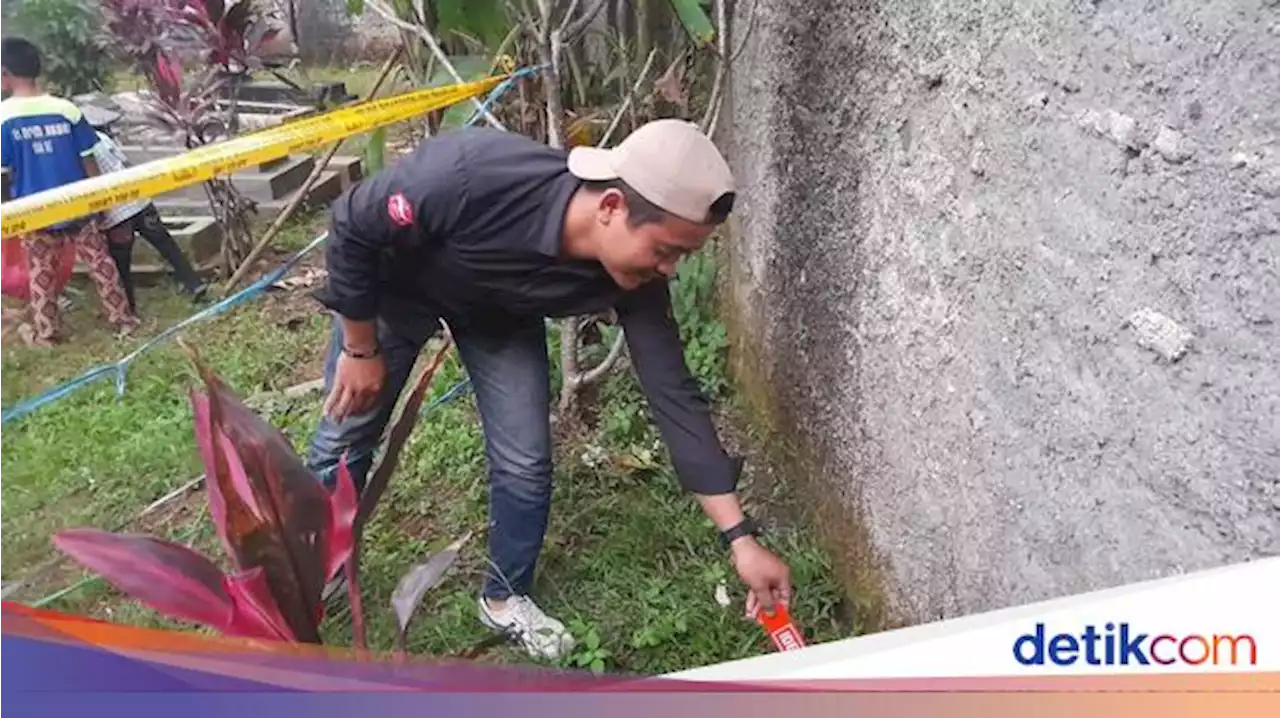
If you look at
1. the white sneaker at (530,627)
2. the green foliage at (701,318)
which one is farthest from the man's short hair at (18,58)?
the white sneaker at (530,627)

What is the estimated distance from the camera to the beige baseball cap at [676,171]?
1937 mm

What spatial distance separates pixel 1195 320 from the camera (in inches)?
55.7

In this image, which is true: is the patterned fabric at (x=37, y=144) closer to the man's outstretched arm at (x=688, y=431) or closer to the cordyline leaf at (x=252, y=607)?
the man's outstretched arm at (x=688, y=431)

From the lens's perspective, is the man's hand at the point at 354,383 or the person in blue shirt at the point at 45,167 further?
the person in blue shirt at the point at 45,167

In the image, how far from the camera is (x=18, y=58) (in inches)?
198

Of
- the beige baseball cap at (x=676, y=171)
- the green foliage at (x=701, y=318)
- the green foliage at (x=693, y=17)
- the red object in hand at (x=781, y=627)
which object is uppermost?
the green foliage at (x=693, y=17)

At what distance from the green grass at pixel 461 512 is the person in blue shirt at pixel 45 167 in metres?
0.52

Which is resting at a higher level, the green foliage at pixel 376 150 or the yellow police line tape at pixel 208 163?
the yellow police line tape at pixel 208 163

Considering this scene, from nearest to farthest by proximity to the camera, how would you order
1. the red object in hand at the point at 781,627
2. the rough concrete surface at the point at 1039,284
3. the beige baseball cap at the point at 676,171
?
the rough concrete surface at the point at 1039,284 < the beige baseball cap at the point at 676,171 < the red object in hand at the point at 781,627

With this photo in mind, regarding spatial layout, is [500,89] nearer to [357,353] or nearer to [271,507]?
[357,353]

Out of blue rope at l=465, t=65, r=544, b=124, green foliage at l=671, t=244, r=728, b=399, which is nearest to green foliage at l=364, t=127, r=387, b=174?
blue rope at l=465, t=65, r=544, b=124

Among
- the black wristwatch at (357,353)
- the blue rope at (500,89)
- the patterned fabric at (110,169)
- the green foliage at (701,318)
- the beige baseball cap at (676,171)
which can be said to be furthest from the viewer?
the patterned fabric at (110,169)

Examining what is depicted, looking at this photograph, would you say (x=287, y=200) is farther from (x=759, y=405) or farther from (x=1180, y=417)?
(x=1180, y=417)

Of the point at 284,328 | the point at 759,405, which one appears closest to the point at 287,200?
the point at 284,328
